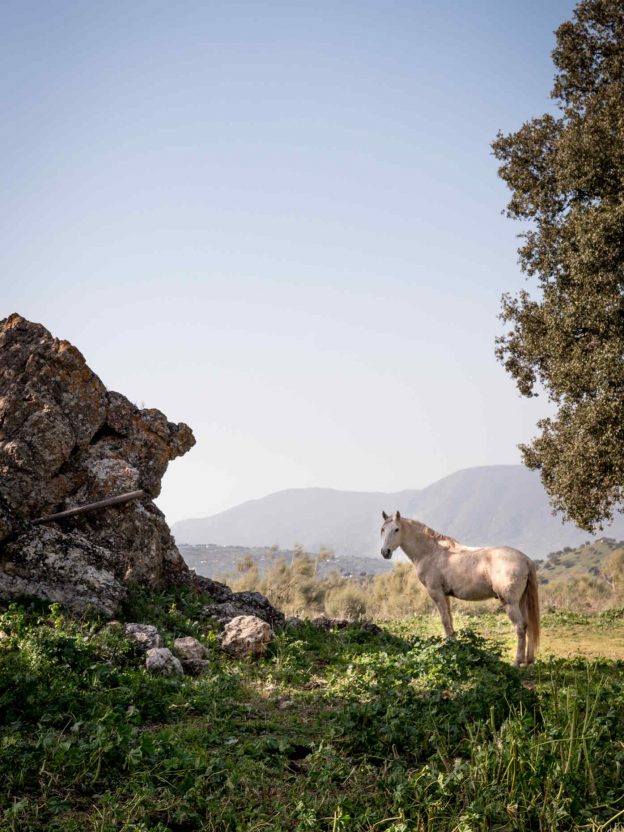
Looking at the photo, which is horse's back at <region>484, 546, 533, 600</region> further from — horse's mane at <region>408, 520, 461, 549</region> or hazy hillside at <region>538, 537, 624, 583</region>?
hazy hillside at <region>538, 537, 624, 583</region>

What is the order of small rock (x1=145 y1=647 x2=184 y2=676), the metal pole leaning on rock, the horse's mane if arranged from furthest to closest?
1. the metal pole leaning on rock
2. the horse's mane
3. small rock (x1=145 y1=647 x2=184 y2=676)

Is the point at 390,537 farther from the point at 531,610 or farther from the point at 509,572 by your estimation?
the point at 531,610

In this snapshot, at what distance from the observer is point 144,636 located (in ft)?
38.3

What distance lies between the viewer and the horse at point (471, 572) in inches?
511

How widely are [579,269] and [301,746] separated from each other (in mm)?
15225

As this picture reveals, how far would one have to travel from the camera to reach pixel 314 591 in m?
30.3

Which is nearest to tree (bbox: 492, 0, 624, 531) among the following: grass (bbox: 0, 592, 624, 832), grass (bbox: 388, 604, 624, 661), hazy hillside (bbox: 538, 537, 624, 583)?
grass (bbox: 388, 604, 624, 661)

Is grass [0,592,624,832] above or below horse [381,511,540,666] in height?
below

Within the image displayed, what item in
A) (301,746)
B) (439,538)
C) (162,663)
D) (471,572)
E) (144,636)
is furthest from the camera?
(439,538)

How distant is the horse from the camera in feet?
42.6

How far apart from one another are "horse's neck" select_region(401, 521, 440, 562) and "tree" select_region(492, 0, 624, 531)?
603 cm

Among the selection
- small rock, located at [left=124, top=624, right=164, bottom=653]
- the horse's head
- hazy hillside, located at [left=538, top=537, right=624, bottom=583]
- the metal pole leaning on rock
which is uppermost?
the metal pole leaning on rock

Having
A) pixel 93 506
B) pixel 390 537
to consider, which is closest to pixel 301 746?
pixel 390 537

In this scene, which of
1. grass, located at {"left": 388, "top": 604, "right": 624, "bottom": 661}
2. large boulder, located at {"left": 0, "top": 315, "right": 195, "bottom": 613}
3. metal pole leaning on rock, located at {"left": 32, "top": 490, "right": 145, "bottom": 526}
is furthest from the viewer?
grass, located at {"left": 388, "top": 604, "right": 624, "bottom": 661}
